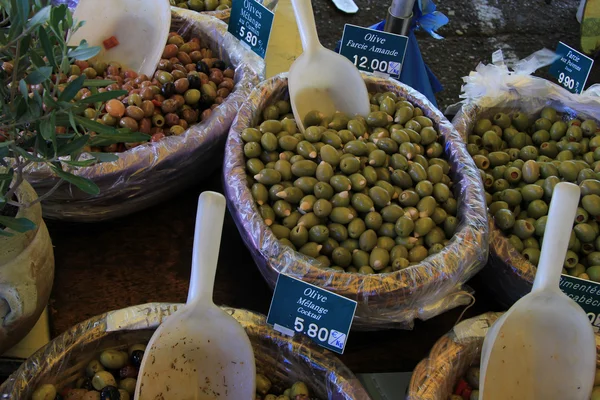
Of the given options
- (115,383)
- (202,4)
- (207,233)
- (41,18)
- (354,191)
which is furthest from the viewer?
(202,4)

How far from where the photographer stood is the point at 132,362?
1.07m

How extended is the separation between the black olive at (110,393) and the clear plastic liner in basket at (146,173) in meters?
0.42

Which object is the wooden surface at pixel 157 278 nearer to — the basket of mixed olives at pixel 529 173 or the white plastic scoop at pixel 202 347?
the basket of mixed olives at pixel 529 173

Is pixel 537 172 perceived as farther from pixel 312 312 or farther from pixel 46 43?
pixel 46 43

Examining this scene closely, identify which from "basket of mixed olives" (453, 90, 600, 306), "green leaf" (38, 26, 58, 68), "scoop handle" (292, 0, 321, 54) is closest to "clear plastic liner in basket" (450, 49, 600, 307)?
"basket of mixed olives" (453, 90, 600, 306)

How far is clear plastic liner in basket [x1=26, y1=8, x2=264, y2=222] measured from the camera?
1.22 metres

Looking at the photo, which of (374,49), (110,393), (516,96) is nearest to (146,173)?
(110,393)

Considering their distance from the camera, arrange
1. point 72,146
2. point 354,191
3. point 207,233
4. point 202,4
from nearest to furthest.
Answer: point 72,146 → point 207,233 → point 354,191 → point 202,4

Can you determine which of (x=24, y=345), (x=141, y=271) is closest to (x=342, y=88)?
(x=141, y=271)

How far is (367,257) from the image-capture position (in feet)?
3.93

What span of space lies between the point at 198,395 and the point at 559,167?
1.02 m

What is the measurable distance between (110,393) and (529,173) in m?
1.06

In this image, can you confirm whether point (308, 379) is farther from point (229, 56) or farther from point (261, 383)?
point (229, 56)

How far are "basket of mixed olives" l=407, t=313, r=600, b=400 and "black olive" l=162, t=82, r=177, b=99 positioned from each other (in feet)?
2.87
